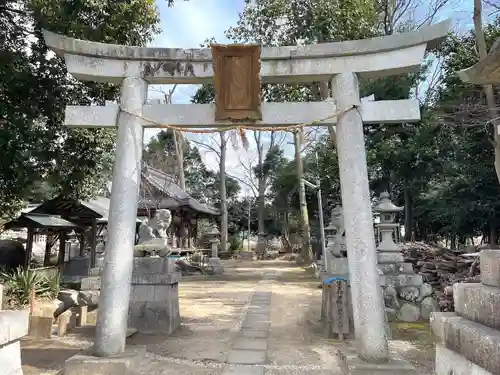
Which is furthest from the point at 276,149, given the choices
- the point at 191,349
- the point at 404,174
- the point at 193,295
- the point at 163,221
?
the point at 191,349

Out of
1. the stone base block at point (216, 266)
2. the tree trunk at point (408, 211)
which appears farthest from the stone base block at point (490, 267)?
the tree trunk at point (408, 211)

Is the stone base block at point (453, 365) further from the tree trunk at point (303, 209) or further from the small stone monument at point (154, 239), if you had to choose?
the tree trunk at point (303, 209)

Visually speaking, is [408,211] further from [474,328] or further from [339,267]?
[474,328]

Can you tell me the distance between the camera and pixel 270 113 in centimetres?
523

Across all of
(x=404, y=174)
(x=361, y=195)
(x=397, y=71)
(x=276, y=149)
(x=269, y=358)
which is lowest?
(x=269, y=358)

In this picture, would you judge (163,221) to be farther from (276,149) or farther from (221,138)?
(276,149)

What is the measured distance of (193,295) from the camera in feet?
39.2

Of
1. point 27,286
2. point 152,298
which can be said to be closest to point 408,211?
point 152,298

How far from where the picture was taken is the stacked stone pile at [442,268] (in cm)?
973

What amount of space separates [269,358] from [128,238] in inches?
98.1

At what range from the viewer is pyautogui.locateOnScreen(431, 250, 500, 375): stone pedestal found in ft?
8.88

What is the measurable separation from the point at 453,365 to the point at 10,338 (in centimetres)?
346

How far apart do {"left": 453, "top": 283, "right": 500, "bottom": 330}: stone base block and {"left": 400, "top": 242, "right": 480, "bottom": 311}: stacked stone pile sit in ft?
20.2

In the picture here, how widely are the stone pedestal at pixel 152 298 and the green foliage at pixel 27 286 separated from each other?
3.11 meters
